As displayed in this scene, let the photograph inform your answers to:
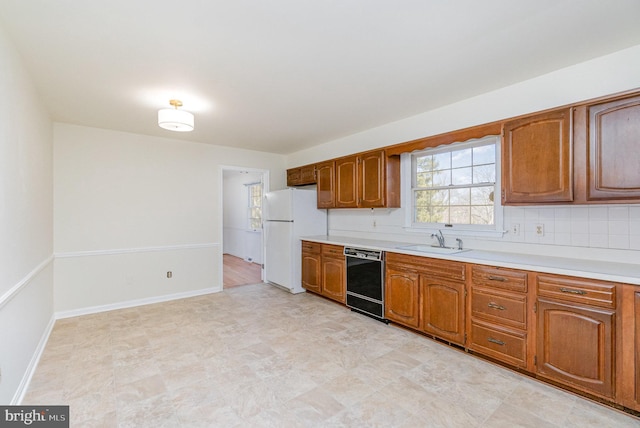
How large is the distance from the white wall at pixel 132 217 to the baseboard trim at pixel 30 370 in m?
0.82

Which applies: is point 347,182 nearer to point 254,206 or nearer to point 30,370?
point 30,370

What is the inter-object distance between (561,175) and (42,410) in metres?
4.05

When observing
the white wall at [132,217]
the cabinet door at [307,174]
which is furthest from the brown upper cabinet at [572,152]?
the white wall at [132,217]

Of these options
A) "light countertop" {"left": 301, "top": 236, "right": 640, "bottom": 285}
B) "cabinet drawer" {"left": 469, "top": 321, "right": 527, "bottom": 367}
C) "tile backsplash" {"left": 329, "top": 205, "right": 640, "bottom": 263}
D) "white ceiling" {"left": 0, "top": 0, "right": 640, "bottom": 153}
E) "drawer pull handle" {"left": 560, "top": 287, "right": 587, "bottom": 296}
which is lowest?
"cabinet drawer" {"left": 469, "top": 321, "right": 527, "bottom": 367}

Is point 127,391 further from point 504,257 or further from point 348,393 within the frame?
point 504,257

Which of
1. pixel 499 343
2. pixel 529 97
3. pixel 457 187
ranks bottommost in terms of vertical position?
pixel 499 343

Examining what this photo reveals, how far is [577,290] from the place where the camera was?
6.68ft

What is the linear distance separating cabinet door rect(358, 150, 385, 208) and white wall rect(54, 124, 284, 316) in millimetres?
2377

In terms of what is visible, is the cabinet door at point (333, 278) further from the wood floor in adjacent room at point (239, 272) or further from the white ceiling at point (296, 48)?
the white ceiling at point (296, 48)

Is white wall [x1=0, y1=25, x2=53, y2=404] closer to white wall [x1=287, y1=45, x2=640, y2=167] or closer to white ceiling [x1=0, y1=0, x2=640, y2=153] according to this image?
white ceiling [x1=0, y1=0, x2=640, y2=153]

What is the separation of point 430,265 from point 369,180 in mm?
1421

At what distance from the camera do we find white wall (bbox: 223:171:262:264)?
24.4 ft

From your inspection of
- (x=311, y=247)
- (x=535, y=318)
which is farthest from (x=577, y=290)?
(x=311, y=247)

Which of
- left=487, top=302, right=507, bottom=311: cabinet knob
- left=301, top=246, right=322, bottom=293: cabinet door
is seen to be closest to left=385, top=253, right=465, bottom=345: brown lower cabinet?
left=487, top=302, right=507, bottom=311: cabinet knob
